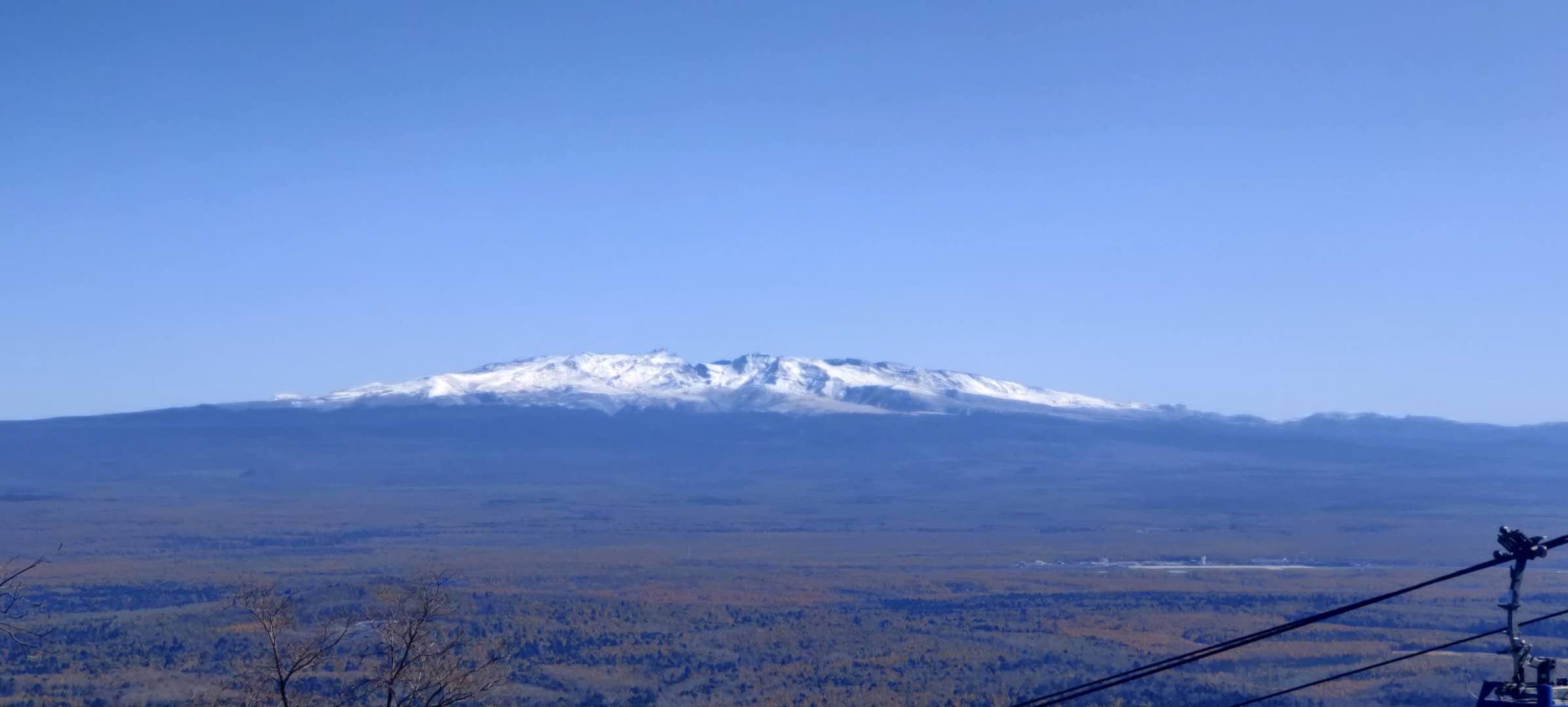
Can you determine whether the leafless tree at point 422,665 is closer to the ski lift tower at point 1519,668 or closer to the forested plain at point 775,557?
the forested plain at point 775,557

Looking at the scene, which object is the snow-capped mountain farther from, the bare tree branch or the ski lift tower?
the ski lift tower

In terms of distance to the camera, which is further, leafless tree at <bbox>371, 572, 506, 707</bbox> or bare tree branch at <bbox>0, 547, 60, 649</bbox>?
leafless tree at <bbox>371, 572, 506, 707</bbox>

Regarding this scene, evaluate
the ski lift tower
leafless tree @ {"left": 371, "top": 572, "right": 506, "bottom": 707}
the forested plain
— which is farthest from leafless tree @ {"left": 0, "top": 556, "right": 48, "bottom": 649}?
the ski lift tower

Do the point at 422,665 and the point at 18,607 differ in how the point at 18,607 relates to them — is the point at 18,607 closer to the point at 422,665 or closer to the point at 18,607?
the point at 18,607

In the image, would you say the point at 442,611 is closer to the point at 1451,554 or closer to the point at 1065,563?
the point at 1065,563

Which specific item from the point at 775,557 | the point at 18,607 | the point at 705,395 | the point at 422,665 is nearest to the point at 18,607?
the point at 18,607

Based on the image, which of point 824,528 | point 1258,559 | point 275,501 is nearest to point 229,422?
point 275,501
